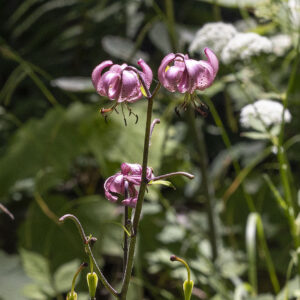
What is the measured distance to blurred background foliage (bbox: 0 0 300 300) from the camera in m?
1.33

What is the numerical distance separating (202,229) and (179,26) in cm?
64

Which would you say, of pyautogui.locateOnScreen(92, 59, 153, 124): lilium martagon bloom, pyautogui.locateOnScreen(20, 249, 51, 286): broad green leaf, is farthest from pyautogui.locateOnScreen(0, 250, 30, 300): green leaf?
pyautogui.locateOnScreen(92, 59, 153, 124): lilium martagon bloom

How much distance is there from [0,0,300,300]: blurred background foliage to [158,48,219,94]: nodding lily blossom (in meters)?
0.60

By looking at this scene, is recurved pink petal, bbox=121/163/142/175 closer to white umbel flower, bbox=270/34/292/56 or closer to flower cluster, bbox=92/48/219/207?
flower cluster, bbox=92/48/219/207

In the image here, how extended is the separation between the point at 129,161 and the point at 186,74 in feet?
3.33

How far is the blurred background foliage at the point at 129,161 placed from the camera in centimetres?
133

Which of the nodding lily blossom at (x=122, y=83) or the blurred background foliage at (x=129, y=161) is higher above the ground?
the nodding lily blossom at (x=122, y=83)

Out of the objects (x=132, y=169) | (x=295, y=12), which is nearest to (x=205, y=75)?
(x=132, y=169)

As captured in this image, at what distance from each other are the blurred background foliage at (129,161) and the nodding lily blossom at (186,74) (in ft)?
1.96

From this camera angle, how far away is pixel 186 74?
0.56 m

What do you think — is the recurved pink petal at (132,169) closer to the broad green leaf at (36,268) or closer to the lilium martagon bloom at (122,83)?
the lilium martagon bloom at (122,83)

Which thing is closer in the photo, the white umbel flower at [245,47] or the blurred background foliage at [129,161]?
the white umbel flower at [245,47]

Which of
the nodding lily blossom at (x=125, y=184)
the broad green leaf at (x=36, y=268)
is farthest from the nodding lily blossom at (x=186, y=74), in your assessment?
the broad green leaf at (x=36, y=268)

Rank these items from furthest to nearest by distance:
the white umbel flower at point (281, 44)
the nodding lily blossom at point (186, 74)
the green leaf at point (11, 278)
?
the white umbel flower at point (281, 44)
the green leaf at point (11, 278)
the nodding lily blossom at point (186, 74)
